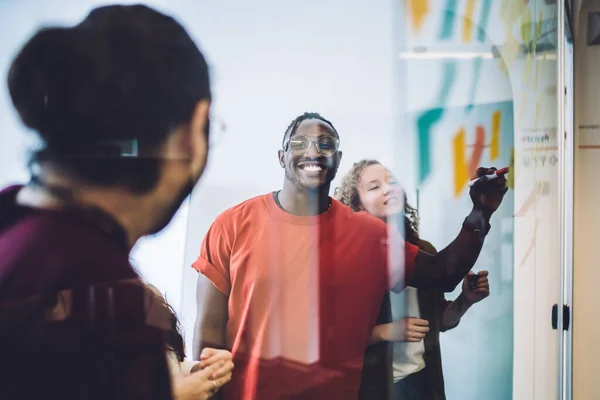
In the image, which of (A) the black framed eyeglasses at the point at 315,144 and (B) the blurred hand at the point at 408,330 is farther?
(B) the blurred hand at the point at 408,330

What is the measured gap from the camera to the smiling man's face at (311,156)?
28.9 inches

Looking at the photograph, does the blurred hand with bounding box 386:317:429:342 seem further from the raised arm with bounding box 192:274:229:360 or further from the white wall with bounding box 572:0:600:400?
the white wall with bounding box 572:0:600:400

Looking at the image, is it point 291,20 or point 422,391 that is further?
point 422,391

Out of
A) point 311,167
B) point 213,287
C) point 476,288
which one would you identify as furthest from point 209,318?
point 476,288

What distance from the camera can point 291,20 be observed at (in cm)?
71

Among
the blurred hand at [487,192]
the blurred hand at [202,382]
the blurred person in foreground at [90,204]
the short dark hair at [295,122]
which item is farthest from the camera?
the blurred hand at [487,192]

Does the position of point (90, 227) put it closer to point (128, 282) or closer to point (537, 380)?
point (128, 282)

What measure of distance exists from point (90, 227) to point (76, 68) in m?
0.15

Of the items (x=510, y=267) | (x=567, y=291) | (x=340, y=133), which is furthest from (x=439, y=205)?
(x=567, y=291)

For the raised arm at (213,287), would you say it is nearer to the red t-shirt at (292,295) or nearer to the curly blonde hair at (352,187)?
the red t-shirt at (292,295)

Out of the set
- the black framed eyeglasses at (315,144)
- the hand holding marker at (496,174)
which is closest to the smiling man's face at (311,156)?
the black framed eyeglasses at (315,144)

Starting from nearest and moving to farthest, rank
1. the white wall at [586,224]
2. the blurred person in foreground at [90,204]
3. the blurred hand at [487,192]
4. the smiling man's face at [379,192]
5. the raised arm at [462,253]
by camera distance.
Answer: the blurred person in foreground at [90,204], the smiling man's face at [379,192], the raised arm at [462,253], the blurred hand at [487,192], the white wall at [586,224]

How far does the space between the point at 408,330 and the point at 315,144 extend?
1.39ft

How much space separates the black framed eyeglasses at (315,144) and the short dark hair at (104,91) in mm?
189
